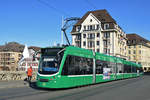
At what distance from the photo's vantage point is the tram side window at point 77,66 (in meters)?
15.4

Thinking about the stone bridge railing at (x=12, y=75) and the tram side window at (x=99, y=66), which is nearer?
the tram side window at (x=99, y=66)

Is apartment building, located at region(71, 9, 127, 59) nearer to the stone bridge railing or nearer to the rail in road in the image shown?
the stone bridge railing

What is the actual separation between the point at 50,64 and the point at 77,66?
2647 mm

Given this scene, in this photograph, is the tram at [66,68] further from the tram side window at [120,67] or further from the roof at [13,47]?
the roof at [13,47]

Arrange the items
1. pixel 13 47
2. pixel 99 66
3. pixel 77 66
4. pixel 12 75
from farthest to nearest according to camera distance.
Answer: pixel 13 47
pixel 12 75
pixel 99 66
pixel 77 66

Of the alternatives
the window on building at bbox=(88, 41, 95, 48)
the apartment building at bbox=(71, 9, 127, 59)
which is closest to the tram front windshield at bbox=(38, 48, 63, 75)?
the apartment building at bbox=(71, 9, 127, 59)

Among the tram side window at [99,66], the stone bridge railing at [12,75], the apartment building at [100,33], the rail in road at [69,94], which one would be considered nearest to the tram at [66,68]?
the tram side window at [99,66]

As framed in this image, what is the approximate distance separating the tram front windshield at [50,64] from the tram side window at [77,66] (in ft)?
1.92

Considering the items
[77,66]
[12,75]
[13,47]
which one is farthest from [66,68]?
[13,47]

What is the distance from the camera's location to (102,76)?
22641mm

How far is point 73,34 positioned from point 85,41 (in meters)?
6.65

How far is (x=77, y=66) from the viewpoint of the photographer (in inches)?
663

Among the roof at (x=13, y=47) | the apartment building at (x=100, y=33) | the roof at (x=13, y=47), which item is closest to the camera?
the apartment building at (x=100, y=33)

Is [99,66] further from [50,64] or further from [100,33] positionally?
[100,33]
